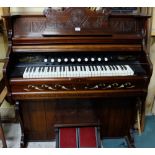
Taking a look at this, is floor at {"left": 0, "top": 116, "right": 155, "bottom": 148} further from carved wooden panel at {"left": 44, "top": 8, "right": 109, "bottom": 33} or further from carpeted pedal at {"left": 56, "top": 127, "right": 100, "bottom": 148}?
carved wooden panel at {"left": 44, "top": 8, "right": 109, "bottom": 33}

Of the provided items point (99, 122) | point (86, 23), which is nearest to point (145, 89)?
point (99, 122)

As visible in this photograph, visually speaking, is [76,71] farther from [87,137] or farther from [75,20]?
[87,137]

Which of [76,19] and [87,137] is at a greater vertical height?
[76,19]

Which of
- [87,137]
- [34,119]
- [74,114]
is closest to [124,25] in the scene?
[74,114]

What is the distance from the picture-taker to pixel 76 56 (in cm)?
178

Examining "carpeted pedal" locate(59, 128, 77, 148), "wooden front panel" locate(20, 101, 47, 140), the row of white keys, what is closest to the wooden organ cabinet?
the row of white keys

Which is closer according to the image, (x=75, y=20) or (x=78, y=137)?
(x=75, y=20)

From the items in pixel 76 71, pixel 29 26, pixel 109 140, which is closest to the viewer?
pixel 76 71

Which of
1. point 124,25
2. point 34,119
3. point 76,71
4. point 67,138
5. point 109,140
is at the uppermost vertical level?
point 124,25

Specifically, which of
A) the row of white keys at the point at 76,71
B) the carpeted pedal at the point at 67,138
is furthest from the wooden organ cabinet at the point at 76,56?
the carpeted pedal at the point at 67,138

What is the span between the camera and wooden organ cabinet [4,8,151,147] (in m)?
1.64

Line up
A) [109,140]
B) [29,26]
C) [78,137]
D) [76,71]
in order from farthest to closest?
[109,140], [78,137], [29,26], [76,71]

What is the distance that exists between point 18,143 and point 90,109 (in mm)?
836
